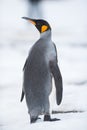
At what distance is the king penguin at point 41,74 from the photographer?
6.09 ft

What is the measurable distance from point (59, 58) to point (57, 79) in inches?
4.5

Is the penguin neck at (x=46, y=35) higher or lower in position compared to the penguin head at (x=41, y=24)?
lower

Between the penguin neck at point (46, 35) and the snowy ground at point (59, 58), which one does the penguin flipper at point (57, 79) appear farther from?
the penguin neck at point (46, 35)

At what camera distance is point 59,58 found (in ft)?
6.28

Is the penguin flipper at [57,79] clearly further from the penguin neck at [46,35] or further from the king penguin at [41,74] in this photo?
the penguin neck at [46,35]

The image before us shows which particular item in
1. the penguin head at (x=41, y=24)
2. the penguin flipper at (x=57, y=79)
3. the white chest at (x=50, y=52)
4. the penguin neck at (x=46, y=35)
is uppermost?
the penguin head at (x=41, y=24)

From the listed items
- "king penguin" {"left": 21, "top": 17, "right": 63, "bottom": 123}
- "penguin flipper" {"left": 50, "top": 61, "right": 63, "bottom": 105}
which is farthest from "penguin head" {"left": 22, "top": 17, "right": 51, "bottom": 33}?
"penguin flipper" {"left": 50, "top": 61, "right": 63, "bottom": 105}

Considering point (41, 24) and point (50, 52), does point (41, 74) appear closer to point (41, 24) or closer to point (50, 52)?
point (50, 52)

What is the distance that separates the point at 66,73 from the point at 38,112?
246 millimetres

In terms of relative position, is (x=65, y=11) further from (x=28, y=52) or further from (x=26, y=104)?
(x=26, y=104)

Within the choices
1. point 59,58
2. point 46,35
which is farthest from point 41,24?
point 59,58

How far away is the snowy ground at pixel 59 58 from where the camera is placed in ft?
6.11

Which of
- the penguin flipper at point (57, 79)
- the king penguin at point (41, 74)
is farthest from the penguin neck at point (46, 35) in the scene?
the penguin flipper at point (57, 79)

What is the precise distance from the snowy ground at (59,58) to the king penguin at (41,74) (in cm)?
3
